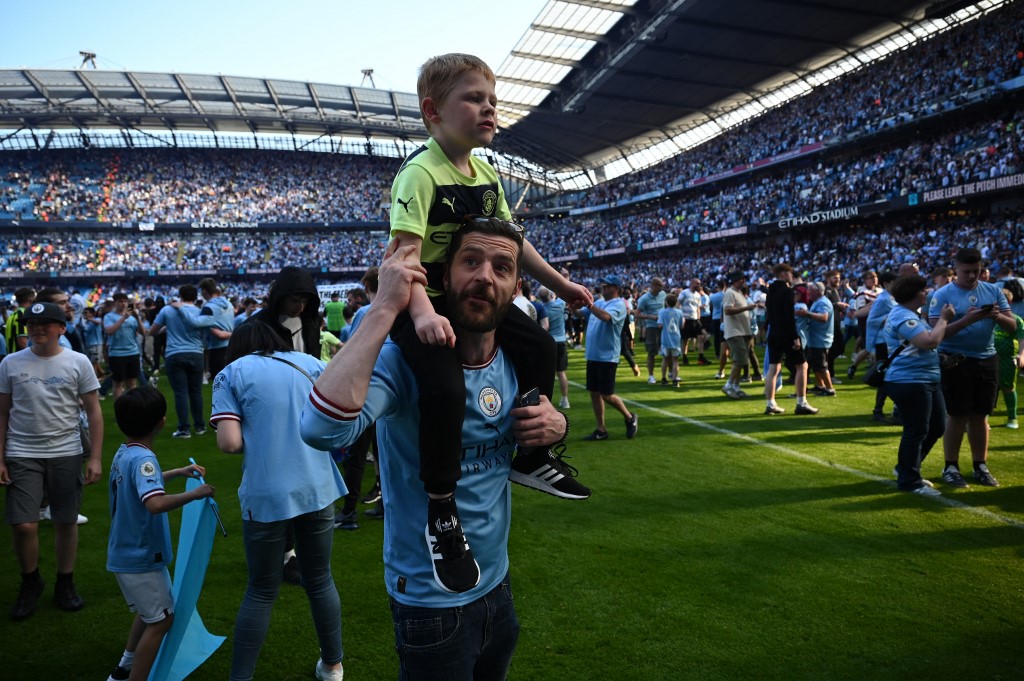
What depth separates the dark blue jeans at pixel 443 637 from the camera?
1.66 metres

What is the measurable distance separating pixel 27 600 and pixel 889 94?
3720cm

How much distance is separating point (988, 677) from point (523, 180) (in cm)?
5773

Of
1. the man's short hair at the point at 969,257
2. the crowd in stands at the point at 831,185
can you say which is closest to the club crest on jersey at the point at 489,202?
the man's short hair at the point at 969,257

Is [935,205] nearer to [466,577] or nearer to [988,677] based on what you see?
[988,677]

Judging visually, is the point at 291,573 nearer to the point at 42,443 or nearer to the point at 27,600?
the point at 27,600

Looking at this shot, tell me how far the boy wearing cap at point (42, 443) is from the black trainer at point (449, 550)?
340cm

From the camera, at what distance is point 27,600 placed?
4082mm

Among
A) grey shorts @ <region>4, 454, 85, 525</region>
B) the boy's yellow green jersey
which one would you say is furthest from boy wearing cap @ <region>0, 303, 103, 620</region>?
the boy's yellow green jersey

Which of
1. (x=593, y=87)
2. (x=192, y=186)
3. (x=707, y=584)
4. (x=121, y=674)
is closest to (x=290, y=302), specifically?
(x=121, y=674)

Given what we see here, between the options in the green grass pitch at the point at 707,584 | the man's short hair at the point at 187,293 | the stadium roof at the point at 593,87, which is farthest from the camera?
the stadium roof at the point at 593,87

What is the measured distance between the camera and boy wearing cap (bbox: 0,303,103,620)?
4023 mm

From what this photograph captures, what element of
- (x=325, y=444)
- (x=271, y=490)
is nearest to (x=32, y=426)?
(x=271, y=490)

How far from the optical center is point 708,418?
31.8ft

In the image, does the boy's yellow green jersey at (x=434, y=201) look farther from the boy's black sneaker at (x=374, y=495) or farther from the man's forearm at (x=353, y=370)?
the boy's black sneaker at (x=374, y=495)
